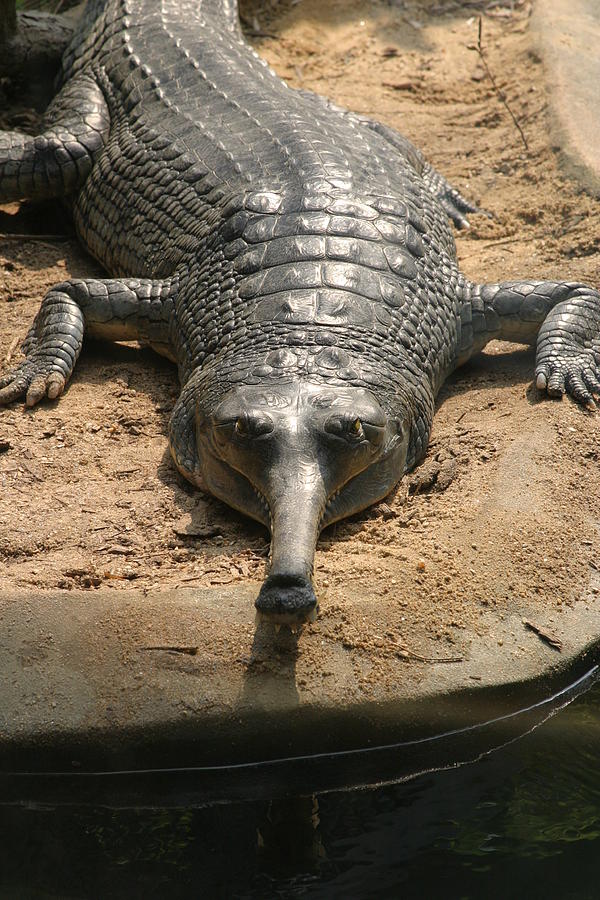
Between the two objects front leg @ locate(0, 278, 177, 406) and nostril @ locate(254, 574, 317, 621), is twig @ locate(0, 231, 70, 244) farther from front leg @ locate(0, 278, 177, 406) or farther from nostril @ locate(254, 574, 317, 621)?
nostril @ locate(254, 574, 317, 621)

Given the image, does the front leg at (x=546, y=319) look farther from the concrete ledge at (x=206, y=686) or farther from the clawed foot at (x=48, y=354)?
the clawed foot at (x=48, y=354)

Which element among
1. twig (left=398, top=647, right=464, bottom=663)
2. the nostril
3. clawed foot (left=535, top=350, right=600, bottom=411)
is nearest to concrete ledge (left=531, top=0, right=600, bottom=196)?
clawed foot (left=535, top=350, right=600, bottom=411)

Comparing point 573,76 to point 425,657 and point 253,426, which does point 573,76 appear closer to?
point 253,426

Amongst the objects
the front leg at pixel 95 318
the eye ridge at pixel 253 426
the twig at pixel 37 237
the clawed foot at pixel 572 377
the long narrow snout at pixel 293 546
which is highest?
the eye ridge at pixel 253 426

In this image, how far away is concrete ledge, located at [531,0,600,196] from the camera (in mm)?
7258

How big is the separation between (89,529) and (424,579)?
1388 mm

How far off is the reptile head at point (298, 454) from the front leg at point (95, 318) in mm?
1194

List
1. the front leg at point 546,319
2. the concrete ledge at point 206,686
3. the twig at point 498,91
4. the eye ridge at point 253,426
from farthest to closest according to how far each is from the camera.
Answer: the twig at point 498,91
the front leg at point 546,319
the eye ridge at point 253,426
the concrete ledge at point 206,686

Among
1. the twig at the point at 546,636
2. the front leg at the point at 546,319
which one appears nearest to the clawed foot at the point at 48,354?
the front leg at the point at 546,319

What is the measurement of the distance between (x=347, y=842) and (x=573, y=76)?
676cm

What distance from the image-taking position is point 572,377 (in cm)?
507

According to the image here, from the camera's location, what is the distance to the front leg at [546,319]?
5.21 meters

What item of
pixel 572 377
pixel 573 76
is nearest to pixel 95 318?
pixel 572 377

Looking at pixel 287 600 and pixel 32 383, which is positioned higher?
pixel 287 600
